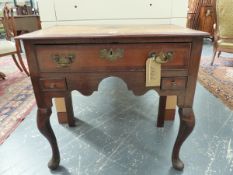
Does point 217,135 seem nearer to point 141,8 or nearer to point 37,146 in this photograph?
point 141,8

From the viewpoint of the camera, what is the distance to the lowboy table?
74 centimetres

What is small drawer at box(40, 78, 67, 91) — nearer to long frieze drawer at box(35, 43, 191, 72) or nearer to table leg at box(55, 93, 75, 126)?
long frieze drawer at box(35, 43, 191, 72)

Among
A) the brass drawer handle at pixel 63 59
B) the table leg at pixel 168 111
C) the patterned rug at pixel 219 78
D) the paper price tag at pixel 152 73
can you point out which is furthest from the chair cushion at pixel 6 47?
the patterned rug at pixel 219 78

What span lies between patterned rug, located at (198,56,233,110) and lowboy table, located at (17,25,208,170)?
44.8 inches

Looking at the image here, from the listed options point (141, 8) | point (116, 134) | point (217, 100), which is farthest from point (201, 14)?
point (116, 134)

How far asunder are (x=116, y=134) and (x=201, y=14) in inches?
159

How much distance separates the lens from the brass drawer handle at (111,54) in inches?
29.9

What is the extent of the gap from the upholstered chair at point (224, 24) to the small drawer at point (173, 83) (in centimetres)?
222

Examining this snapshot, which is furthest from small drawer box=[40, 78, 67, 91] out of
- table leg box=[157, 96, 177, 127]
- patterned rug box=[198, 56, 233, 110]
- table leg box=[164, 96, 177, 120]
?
patterned rug box=[198, 56, 233, 110]

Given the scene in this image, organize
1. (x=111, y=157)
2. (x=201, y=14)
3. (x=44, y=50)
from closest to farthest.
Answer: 1. (x=44, y=50)
2. (x=111, y=157)
3. (x=201, y=14)

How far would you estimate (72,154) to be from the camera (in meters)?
1.16

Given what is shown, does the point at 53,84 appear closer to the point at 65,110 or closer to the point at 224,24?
the point at 65,110

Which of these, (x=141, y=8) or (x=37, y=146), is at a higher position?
(x=141, y=8)

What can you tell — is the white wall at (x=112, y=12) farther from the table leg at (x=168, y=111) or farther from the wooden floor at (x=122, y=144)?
the wooden floor at (x=122, y=144)
